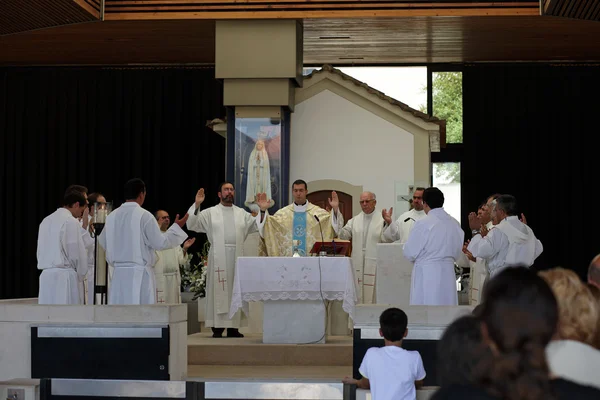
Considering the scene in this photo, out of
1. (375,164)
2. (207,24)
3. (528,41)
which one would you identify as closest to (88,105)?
(207,24)

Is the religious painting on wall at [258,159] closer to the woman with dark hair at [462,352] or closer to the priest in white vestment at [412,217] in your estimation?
the priest in white vestment at [412,217]

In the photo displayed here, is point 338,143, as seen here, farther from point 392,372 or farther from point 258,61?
point 392,372

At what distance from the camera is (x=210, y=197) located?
55.6 feet

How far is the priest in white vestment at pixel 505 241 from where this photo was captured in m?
8.08

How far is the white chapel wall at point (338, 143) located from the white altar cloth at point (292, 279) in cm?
373

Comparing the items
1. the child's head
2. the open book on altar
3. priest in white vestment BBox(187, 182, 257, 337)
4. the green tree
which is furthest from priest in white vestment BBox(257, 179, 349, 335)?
the green tree

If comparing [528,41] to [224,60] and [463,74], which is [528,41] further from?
[224,60]

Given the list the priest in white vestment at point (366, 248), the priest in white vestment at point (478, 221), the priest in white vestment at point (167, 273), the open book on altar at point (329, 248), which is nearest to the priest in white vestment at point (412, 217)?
the priest in white vestment at point (366, 248)

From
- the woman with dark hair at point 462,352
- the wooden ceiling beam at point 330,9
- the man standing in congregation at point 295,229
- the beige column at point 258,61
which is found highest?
the wooden ceiling beam at point 330,9

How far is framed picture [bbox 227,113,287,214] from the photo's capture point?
1229 centimetres

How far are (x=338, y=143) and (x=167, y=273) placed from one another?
9.95 ft

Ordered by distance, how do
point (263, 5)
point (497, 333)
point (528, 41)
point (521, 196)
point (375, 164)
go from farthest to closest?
point (521, 196)
point (528, 41)
point (375, 164)
point (263, 5)
point (497, 333)

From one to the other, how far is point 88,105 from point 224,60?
18.2 feet

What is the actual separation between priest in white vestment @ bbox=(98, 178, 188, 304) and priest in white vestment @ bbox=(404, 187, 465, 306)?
6.54ft
